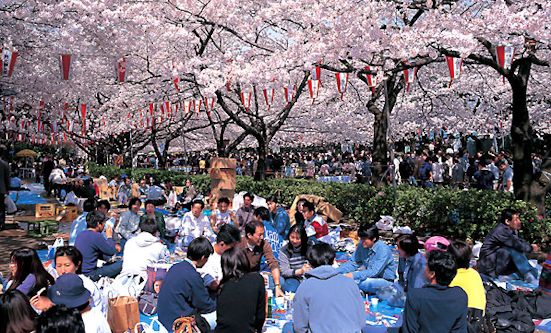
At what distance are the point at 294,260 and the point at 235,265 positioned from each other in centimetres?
291

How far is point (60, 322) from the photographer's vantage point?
10.3 ft

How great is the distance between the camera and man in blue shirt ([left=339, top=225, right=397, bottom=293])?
7.11m

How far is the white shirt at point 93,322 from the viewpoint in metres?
4.25

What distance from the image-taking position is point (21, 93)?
17797mm

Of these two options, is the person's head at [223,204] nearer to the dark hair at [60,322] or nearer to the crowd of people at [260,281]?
the crowd of people at [260,281]

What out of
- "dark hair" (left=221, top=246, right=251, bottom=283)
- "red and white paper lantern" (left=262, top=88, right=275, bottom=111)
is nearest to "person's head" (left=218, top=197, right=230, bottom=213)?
"dark hair" (left=221, top=246, right=251, bottom=283)

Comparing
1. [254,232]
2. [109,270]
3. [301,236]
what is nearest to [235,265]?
[254,232]

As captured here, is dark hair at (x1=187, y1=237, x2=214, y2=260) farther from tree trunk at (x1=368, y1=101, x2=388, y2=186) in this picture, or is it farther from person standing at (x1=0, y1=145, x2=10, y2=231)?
tree trunk at (x1=368, y1=101, x2=388, y2=186)

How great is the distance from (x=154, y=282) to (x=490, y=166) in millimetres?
14046

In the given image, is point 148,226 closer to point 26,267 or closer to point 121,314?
point 121,314

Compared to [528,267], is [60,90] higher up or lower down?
higher up

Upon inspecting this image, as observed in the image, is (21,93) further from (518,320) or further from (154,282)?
(518,320)

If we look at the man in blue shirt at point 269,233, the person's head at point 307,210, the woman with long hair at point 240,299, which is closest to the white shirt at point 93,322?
the woman with long hair at point 240,299

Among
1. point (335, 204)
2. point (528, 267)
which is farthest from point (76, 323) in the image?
point (335, 204)
